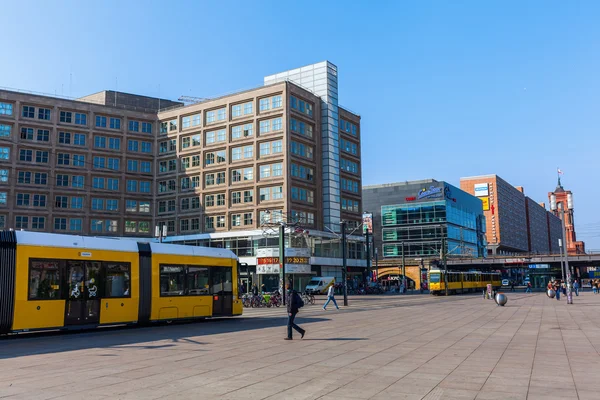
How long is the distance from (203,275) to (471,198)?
11229 centimetres

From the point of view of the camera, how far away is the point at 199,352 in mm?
12984

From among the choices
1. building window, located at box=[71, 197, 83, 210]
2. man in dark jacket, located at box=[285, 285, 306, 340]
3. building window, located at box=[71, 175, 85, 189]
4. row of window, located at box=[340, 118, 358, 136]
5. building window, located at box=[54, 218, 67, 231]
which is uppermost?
row of window, located at box=[340, 118, 358, 136]

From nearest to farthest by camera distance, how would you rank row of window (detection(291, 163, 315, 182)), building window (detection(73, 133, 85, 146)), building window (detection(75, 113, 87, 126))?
row of window (detection(291, 163, 315, 182)), building window (detection(73, 133, 85, 146)), building window (detection(75, 113, 87, 126))

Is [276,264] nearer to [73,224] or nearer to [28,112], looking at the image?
[73,224]

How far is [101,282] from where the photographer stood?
59.3 feet

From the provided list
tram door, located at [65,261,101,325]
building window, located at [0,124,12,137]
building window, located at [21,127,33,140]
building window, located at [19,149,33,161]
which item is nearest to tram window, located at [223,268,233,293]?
tram door, located at [65,261,101,325]

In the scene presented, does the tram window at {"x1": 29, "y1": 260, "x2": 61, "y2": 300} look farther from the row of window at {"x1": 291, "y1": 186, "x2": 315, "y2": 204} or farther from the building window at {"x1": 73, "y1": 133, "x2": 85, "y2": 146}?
the building window at {"x1": 73, "y1": 133, "x2": 85, "y2": 146}

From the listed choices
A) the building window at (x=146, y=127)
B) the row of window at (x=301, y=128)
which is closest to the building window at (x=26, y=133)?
the building window at (x=146, y=127)

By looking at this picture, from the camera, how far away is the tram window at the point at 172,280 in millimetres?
20094

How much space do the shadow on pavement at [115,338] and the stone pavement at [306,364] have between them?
34 mm

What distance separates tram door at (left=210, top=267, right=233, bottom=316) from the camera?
22.4m

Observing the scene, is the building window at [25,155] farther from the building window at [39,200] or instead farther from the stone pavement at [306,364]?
the stone pavement at [306,364]

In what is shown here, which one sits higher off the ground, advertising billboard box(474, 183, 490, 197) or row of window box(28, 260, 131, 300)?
advertising billboard box(474, 183, 490, 197)

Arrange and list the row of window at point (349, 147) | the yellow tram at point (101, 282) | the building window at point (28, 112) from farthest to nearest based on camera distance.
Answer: the row of window at point (349, 147) → the building window at point (28, 112) → the yellow tram at point (101, 282)
